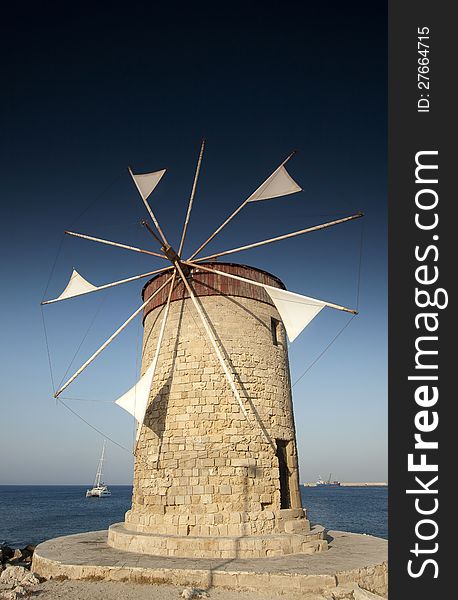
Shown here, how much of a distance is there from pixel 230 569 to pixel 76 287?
8.44m

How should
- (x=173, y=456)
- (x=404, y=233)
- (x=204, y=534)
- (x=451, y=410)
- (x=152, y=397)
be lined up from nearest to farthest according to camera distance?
1. (x=451, y=410)
2. (x=404, y=233)
3. (x=204, y=534)
4. (x=173, y=456)
5. (x=152, y=397)

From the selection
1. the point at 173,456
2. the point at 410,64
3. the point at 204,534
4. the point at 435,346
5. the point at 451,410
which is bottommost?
the point at 204,534

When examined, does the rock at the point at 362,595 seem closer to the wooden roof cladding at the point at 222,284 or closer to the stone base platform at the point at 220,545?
the stone base platform at the point at 220,545

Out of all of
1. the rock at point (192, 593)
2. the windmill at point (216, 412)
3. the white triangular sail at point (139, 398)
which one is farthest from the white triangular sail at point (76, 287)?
the rock at point (192, 593)

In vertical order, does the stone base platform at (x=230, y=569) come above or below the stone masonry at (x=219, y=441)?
below

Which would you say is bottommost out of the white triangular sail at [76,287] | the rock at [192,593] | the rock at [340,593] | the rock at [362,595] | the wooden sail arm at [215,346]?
the rock at [192,593]

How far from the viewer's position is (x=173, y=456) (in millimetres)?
11109

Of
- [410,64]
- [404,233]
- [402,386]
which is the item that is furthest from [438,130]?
[402,386]

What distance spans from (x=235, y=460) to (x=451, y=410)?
21.5 ft

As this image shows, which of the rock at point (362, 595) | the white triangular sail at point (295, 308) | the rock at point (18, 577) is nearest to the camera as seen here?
the rock at point (362, 595)

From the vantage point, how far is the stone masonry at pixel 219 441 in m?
10.3

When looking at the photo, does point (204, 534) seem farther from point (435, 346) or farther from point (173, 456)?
point (435, 346)

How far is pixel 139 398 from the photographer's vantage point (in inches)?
432

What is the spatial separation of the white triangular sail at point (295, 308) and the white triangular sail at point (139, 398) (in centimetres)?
336
